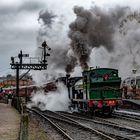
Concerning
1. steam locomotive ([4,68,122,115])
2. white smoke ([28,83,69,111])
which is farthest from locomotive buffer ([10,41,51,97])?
steam locomotive ([4,68,122,115])

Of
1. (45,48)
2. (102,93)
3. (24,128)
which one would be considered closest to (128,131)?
(24,128)

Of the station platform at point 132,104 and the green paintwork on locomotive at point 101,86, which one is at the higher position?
the green paintwork on locomotive at point 101,86

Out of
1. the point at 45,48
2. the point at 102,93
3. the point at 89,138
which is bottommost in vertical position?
the point at 89,138

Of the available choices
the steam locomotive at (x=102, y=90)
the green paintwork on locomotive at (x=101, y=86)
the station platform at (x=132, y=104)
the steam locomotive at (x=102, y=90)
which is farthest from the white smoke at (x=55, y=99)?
the green paintwork on locomotive at (x=101, y=86)

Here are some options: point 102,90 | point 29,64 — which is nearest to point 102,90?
point 102,90

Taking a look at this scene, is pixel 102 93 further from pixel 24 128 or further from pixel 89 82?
pixel 24 128

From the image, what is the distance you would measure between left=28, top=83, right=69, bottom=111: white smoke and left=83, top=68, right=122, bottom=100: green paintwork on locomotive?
8.06 metres

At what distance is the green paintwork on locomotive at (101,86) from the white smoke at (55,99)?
8064 mm

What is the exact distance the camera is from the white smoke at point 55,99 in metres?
36.1

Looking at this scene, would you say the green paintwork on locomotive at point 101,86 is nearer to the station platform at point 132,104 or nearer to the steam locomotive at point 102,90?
the steam locomotive at point 102,90

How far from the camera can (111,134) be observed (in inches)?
674

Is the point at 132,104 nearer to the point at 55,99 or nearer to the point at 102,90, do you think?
the point at 55,99

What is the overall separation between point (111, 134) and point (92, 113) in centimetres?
1191

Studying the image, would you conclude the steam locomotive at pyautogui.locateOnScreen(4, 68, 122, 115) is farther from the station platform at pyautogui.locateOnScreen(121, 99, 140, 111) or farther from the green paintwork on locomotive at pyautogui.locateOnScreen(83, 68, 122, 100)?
the station platform at pyautogui.locateOnScreen(121, 99, 140, 111)
